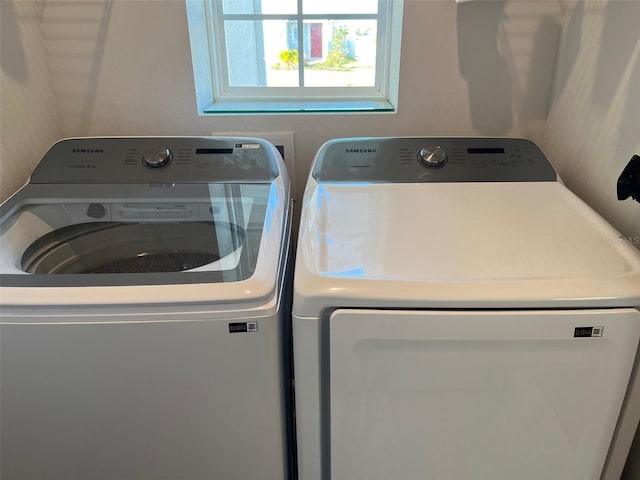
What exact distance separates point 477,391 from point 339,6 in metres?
1.29

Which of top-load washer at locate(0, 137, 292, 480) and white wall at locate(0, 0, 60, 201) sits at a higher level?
white wall at locate(0, 0, 60, 201)

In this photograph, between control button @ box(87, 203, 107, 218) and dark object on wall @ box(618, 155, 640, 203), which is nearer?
dark object on wall @ box(618, 155, 640, 203)

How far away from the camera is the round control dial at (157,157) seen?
4.70 feet

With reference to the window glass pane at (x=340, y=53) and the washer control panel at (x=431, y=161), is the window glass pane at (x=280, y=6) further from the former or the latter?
the washer control panel at (x=431, y=161)

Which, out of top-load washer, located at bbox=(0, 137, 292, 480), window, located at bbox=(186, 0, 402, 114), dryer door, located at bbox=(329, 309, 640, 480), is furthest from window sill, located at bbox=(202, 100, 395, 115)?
dryer door, located at bbox=(329, 309, 640, 480)

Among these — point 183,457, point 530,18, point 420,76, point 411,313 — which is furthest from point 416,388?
point 530,18

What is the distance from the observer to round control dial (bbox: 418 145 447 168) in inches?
56.5

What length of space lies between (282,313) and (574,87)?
104cm

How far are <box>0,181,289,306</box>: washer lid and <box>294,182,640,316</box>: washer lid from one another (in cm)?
10

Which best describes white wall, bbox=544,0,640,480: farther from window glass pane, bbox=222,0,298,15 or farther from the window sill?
window glass pane, bbox=222,0,298,15

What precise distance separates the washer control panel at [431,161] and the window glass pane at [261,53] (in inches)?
18.5

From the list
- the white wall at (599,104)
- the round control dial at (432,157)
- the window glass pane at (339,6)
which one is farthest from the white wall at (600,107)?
the window glass pane at (339,6)

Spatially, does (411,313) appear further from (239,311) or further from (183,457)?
(183,457)

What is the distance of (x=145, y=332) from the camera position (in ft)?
3.18
